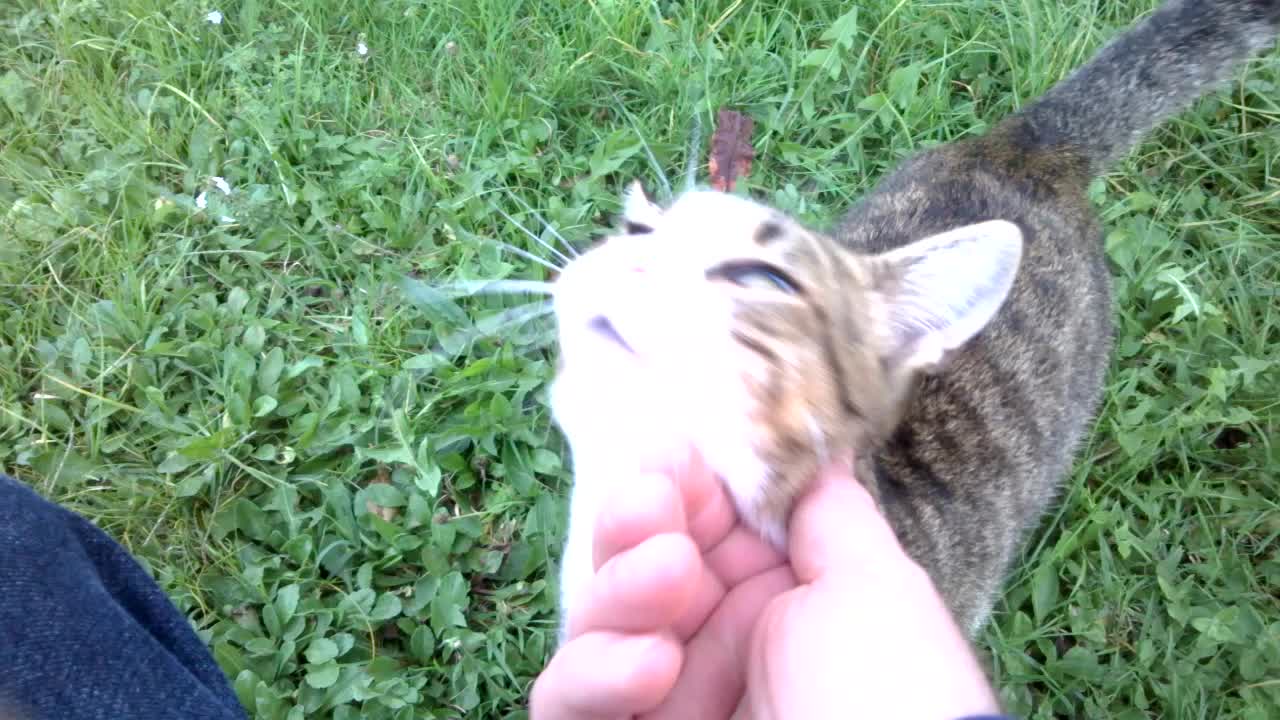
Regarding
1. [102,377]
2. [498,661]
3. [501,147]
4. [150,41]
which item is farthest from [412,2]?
[498,661]

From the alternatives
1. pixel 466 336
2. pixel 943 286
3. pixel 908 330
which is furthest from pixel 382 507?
pixel 943 286

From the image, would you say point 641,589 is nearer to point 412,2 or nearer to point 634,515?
point 634,515

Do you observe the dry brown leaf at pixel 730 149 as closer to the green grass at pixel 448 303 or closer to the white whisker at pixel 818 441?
the green grass at pixel 448 303

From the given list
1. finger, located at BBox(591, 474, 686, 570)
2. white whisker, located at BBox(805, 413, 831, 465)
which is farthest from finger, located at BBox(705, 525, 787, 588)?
finger, located at BBox(591, 474, 686, 570)

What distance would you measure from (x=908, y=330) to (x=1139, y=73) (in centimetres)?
159

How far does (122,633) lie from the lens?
5.60 feet

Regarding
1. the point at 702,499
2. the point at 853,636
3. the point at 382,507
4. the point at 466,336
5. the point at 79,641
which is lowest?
the point at 382,507

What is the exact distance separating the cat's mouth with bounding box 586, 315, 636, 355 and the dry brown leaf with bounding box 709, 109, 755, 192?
180 centimetres

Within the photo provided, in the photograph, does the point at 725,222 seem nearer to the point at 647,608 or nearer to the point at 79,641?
the point at 647,608

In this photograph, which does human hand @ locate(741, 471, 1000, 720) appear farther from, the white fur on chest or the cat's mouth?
the cat's mouth

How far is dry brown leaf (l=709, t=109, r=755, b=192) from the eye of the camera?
3.21 meters

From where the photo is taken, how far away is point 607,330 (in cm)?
151

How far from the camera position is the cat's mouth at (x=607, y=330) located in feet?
4.86

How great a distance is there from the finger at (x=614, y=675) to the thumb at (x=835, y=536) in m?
0.29
